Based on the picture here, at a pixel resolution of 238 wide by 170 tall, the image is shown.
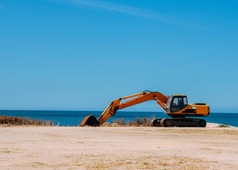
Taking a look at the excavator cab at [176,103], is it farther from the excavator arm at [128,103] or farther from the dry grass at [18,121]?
the dry grass at [18,121]

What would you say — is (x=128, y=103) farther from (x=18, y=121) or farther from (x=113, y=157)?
(x=113, y=157)

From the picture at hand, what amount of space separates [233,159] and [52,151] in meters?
6.65

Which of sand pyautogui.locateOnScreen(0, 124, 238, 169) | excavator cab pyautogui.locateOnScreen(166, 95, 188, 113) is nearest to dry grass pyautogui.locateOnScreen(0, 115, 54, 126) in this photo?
excavator cab pyautogui.locateOnScreen(166, 95, 188, 113)

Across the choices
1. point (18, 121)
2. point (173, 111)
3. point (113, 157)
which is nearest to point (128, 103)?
point (173, 111)

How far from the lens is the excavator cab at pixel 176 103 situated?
3431 cm

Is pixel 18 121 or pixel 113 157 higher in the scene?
pixel 113 157

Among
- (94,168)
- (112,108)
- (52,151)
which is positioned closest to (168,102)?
(112,108)

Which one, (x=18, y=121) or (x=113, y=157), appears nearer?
(x=113, y=157)

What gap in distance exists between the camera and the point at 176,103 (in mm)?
34469

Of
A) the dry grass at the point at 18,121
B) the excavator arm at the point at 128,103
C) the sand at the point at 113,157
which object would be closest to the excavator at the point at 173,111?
the excavator arm at the point at 128,103

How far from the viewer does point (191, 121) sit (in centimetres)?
3450

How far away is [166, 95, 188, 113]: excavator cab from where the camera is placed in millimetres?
34312

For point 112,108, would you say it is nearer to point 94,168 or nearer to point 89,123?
point 89,123

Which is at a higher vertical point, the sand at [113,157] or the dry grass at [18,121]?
the sand at [113,157]
